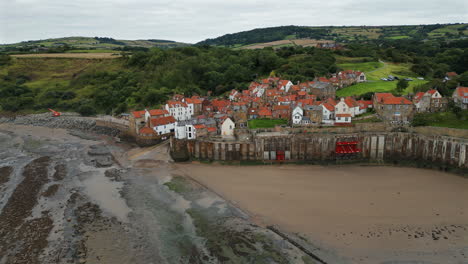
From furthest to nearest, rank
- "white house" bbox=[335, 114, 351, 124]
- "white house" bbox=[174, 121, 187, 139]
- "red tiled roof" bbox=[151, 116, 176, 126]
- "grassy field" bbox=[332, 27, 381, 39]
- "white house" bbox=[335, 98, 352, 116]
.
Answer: "grassy field" bbox=[332, 27, 381, 39] → "red tiled roof" bbox=[151, 116, 176, 126] → "white house" bbox=[335, 98, 352, 116] → "white house" bbox=[174, 121, 187, 139] → "white house" bbox=[335, 114, 351, 124]

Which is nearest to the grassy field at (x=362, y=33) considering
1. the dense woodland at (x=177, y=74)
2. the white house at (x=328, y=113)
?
the dense woodland at (x=177, y=74)

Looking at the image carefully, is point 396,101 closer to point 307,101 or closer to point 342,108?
point 342,108

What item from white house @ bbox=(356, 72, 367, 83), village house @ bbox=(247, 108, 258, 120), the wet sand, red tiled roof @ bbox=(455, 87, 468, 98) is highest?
white house @ bbox=(356, 72, 367, 83)

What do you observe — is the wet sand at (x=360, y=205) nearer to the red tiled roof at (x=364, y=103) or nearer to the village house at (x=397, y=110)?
the village house at (x=397, y=110)

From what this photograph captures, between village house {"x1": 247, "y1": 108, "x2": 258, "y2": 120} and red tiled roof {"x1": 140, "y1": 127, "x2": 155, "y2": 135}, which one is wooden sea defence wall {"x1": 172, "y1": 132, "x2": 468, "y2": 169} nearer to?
village house {"x1": 247, "y1": 108, "x2": 258, "y2": 120}

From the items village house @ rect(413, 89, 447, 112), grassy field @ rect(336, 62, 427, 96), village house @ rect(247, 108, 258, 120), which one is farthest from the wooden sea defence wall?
grassy field @ rect(336, 62, 427, 96)

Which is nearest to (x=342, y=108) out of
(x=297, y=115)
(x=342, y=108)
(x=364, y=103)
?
(x=342, y=108)

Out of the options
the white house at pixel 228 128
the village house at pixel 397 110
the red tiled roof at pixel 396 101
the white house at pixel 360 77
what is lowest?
the white house at pixel 228 128
